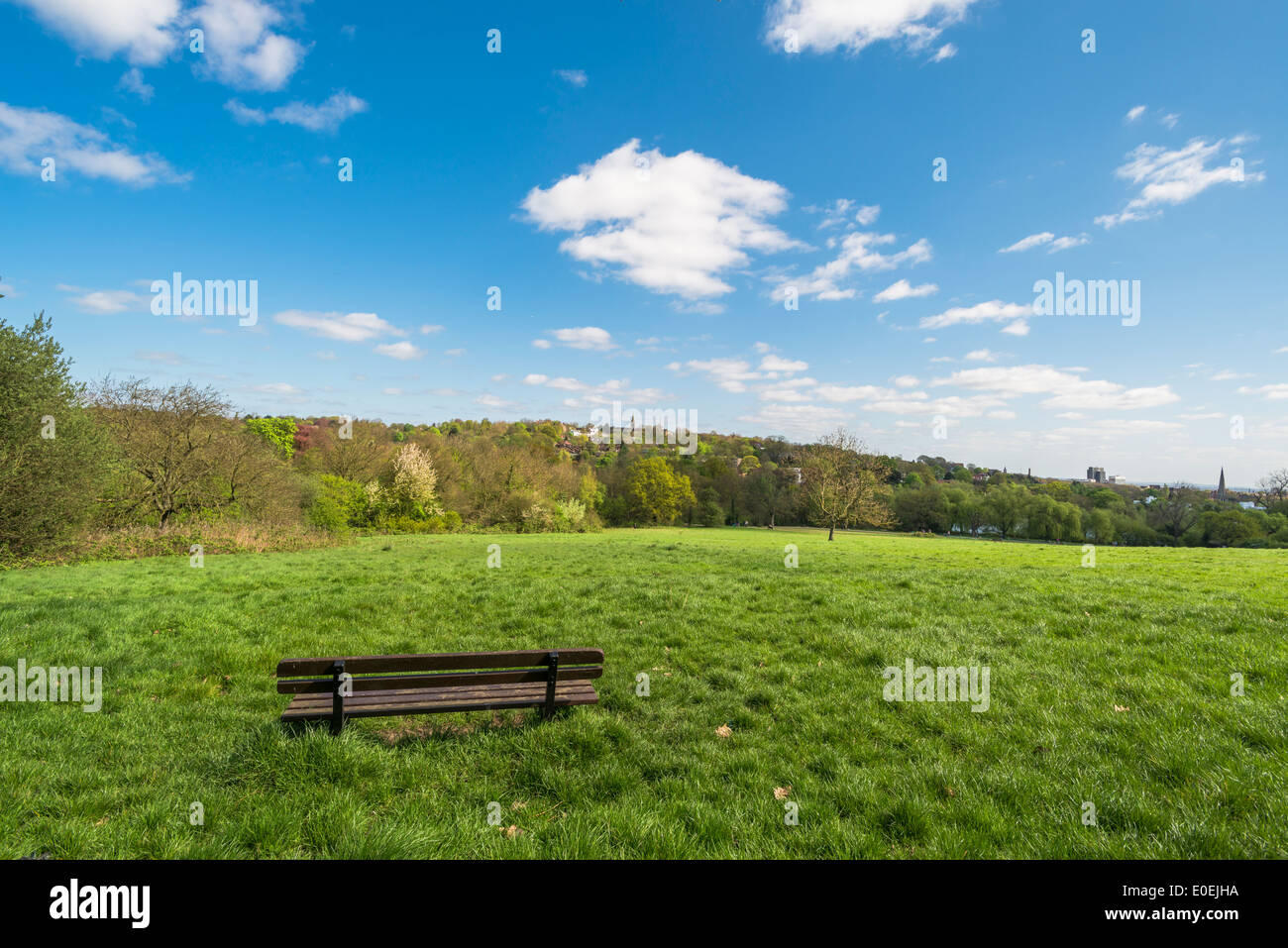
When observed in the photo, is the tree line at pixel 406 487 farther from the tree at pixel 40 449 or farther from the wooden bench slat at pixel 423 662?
the wooden bench slat at pixel 423 662

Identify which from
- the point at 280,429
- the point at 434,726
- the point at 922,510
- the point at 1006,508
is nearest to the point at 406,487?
the point at 280,429

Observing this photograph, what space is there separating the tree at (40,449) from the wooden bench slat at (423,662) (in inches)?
835

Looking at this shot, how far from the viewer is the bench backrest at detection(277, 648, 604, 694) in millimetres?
4684

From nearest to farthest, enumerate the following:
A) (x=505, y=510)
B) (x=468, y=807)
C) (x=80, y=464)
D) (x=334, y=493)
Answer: (x=468, y=807) → (x=80, y=464) → (x=334, y=493) → (x=505, y=510)

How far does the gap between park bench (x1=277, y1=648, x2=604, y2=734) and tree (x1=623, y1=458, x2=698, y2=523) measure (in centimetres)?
6400

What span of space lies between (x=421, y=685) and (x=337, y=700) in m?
0.69

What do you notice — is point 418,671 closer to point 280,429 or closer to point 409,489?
point 409,489

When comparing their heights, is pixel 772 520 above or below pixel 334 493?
below

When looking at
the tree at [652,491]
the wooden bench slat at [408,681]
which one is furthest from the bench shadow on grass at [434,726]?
the tree at [652,491]

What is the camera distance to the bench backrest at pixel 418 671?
184 inches

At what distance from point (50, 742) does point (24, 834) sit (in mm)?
1906

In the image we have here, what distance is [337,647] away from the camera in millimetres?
7945

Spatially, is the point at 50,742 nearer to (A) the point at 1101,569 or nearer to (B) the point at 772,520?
(A) the point at 1101,569
